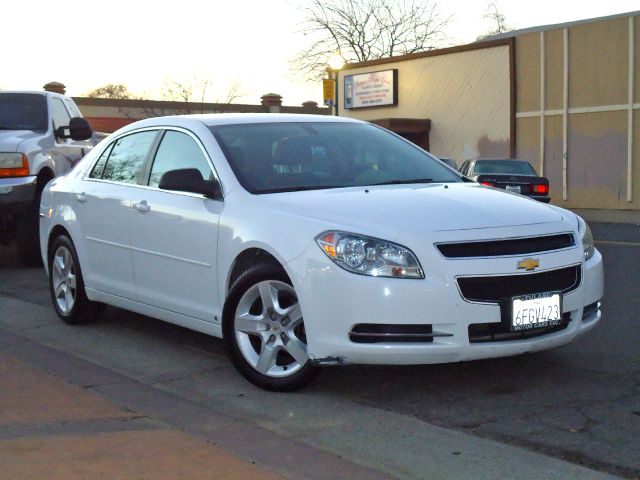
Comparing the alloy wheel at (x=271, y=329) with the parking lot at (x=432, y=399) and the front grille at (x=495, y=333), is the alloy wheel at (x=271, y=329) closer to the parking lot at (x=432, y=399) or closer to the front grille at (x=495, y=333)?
the parking lot at (x=432, y=399)

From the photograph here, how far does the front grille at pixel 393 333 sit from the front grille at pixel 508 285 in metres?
0.25

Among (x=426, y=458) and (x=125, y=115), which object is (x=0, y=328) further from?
(x=125, y=115)

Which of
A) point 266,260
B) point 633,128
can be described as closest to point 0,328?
point 266,260

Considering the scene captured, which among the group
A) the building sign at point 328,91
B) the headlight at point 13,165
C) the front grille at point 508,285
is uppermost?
the building sign at point 328,91

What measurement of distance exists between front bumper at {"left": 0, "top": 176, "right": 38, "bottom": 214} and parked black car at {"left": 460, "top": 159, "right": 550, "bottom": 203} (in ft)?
33.9

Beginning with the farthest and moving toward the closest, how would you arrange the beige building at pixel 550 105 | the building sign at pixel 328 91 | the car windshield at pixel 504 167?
the building sign at pixel 328 91 → the beige building at pixel 550 105 → the car windshield at pixel 504 167

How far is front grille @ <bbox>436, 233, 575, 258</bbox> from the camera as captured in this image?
5016 mm

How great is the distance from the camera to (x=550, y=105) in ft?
102

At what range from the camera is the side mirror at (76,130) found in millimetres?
11312

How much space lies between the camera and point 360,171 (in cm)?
625

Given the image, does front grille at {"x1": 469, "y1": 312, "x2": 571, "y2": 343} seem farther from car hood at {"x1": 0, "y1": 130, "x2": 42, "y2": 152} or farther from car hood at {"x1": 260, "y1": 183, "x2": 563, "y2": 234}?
car hood at {"x1": 0, "y1": 130, "x2": 42, "y2": 152}

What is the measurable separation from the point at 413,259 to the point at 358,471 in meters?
1.26

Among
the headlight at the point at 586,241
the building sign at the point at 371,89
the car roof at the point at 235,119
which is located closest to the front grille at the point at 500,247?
the headlight at the point at 586,241

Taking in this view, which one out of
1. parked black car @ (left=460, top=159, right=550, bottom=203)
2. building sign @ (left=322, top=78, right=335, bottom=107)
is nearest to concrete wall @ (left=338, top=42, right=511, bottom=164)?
building sign @ (left=322, top=78, right=335, bottom=107)
